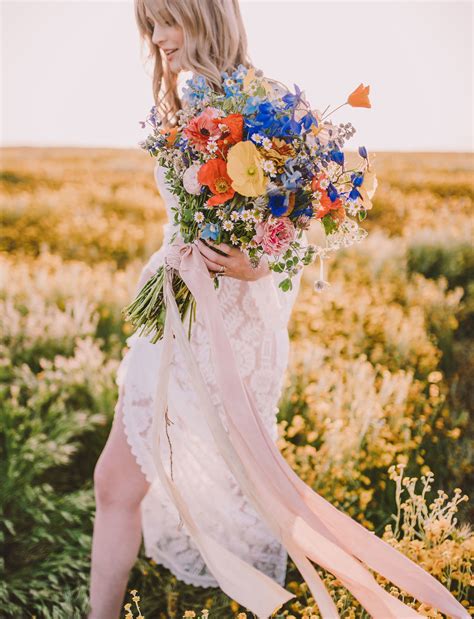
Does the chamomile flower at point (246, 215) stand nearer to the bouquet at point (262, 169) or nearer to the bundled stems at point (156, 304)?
the bouquet at point (262, 169)

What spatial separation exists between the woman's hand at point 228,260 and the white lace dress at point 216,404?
19 cm

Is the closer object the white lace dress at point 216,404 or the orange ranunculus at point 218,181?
the orange ranunculus at point 218,181

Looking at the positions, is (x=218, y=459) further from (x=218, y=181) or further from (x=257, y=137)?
(x=257, y=137)

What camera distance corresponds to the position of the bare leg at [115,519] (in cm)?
246

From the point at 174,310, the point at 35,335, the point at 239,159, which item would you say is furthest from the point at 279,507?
the point at 35,335

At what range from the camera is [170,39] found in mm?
2422

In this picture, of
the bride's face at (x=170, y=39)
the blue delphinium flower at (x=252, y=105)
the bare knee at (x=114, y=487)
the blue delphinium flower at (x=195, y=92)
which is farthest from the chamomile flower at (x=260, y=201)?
the bare knee at (x=114, y=487)

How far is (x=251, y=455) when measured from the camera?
2.07 meters

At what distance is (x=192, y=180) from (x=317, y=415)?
244 cm

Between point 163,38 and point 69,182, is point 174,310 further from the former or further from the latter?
point 69,182

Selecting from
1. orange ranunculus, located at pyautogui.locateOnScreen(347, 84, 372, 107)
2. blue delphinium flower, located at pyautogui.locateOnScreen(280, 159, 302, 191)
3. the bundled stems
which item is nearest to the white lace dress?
the bundled stems

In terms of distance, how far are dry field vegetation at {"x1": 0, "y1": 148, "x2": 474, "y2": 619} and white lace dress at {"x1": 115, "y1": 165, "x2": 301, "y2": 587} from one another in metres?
0.25

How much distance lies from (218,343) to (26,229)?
884 cm

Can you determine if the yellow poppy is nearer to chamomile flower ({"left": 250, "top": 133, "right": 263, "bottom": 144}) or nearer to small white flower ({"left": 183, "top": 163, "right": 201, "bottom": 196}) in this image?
chamomile flower ({"left": 250, "top": 133, "right": 263, "bottom": 144})
